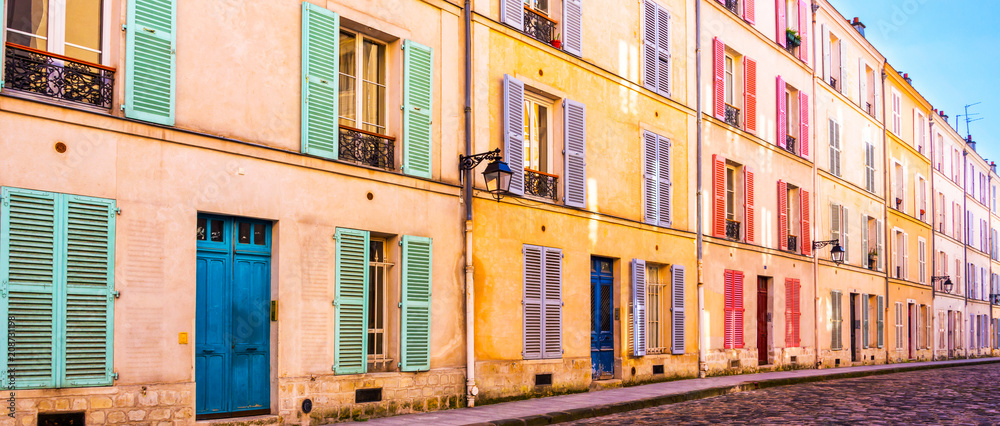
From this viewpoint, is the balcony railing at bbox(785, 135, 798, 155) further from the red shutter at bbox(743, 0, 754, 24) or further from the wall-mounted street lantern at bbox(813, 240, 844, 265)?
the red shutter at bbox(743, 0, 754, 24)

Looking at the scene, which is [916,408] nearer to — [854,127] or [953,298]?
[854,127]

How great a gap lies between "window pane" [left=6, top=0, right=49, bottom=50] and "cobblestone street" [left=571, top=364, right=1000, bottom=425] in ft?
23.8

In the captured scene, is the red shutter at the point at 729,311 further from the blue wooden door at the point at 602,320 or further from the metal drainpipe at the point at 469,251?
the metal drainpipe at the point at 469,251

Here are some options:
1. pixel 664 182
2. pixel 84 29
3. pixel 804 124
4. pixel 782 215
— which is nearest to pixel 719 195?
pixel 664 182

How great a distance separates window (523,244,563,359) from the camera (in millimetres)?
13391

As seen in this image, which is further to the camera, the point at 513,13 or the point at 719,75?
the point at 719,75

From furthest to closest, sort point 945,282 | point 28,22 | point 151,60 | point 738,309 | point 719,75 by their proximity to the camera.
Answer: point 945,282 → point 738,309 → point 719,75 → point 151,60 → point 28,22

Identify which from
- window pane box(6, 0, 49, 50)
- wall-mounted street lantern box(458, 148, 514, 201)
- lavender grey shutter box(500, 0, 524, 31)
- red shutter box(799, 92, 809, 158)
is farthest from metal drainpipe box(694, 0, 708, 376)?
window pane box(6, 0, 49, 50)

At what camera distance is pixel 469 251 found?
12219 mm

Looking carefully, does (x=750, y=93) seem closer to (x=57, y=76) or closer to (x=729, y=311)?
(x=729, y=311)

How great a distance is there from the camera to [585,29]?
15102 mm

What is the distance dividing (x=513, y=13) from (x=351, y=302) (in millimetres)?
5378

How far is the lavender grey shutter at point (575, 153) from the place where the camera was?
14297 mm

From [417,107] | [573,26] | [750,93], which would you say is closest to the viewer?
[417,107]
